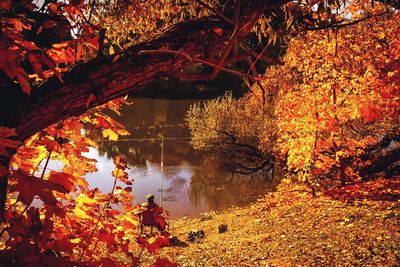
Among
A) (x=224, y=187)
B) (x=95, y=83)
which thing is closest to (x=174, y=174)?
(x=224, y=187)

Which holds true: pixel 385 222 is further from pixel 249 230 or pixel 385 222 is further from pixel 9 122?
pixel 9 122

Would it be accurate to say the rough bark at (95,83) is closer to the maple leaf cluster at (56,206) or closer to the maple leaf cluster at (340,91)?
the maple leaf cluster at (56,206)

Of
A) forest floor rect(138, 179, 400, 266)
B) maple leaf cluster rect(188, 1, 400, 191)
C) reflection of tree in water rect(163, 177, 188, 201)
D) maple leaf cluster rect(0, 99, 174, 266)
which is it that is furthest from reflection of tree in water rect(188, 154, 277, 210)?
maple leaf cluster rect(0, 99, 174, 266)

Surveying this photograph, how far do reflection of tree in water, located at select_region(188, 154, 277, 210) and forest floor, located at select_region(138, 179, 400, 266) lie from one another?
7.90m

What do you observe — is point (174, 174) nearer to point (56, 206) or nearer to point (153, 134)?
point (153, 134)

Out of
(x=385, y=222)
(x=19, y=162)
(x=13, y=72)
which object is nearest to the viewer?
(x=13, y=72)

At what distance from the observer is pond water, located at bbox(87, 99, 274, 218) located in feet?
66.6

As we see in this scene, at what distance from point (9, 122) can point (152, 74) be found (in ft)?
2.98

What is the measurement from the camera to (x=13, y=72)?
4.93 feet

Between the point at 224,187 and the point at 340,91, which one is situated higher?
the point at 340,91

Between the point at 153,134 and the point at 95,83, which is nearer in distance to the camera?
the point at 95,83

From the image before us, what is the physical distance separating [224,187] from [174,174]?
438 centimetres

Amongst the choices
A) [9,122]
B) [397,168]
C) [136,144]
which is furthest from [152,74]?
[136,144]

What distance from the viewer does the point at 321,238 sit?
7.16 metres
